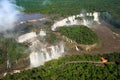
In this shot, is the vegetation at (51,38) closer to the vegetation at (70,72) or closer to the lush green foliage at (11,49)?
the lush green foliage at (11,49)

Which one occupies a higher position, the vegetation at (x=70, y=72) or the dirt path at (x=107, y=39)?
the vegetation at (x=70, y=72)

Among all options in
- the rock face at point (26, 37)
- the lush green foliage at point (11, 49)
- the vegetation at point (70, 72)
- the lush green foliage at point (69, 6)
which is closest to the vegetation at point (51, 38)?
the rock face at point (26, 37)

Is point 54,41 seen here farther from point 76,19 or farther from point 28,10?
point 28,10

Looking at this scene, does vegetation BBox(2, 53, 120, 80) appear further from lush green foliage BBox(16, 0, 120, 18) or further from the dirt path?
lush green foliage BBox(16, 0, 120, 18)

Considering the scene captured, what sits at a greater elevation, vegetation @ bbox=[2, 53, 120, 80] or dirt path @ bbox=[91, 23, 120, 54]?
vegetation @ bbox=[2, 53, 120, 80]

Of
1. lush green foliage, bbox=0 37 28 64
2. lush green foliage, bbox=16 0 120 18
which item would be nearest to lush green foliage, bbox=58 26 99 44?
lush green foliage, bbox=0 37 28 64

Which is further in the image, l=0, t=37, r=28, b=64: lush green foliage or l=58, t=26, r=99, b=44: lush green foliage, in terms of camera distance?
l=58, t=26, r=99, b=44: lush green foliage
